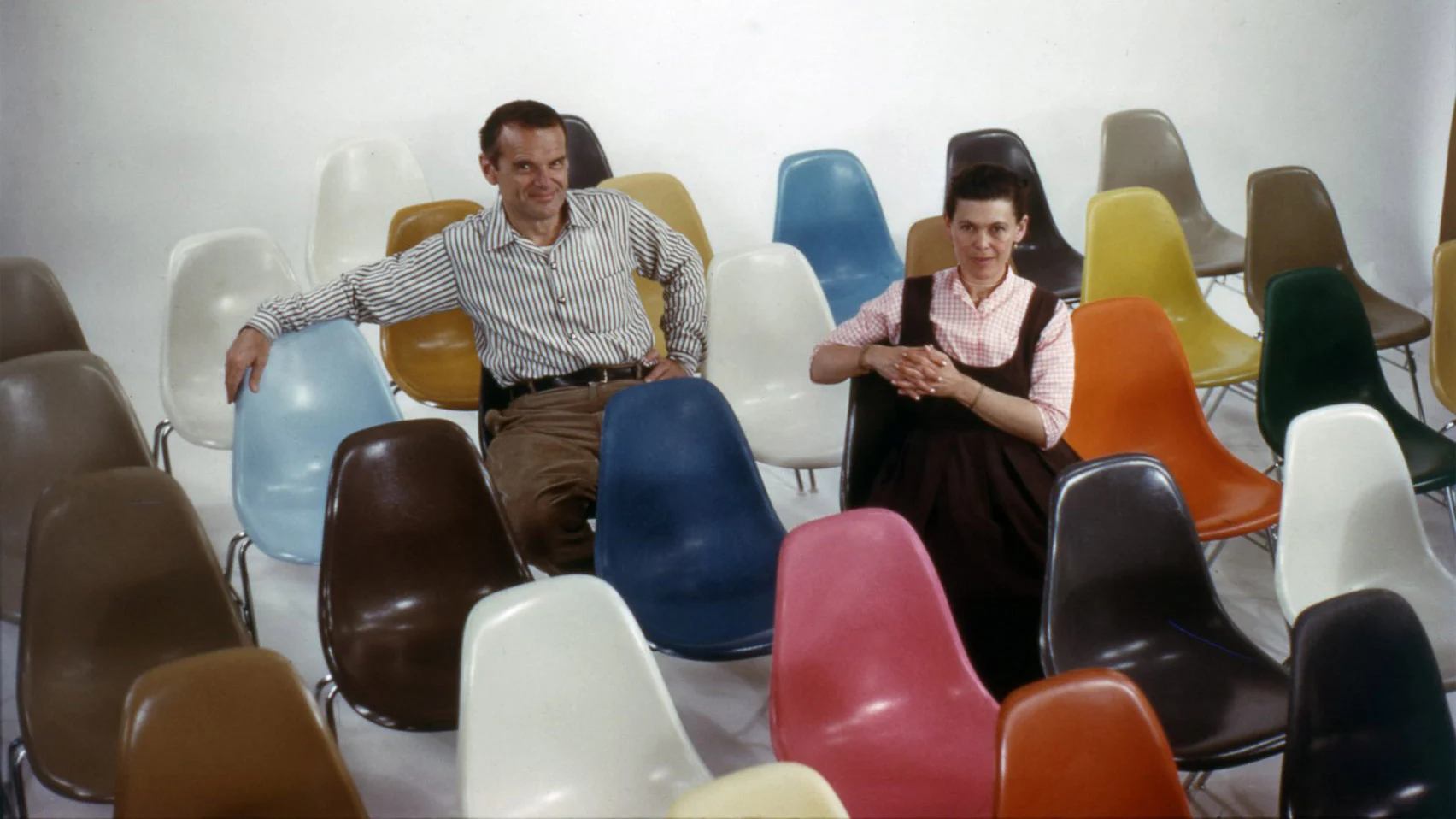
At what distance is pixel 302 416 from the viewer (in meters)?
3.42

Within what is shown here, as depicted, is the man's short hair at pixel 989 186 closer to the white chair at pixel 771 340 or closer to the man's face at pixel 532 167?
the white chair at pixel 771 340

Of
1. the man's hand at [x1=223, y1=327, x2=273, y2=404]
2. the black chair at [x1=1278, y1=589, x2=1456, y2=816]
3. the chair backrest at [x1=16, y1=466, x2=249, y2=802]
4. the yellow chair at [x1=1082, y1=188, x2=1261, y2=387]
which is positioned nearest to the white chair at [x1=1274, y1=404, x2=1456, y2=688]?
the black chair at [x1=1278, y1=589, x2=1456, y2=816]

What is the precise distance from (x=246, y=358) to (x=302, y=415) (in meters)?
0.21

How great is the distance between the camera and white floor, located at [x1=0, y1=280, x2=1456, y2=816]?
A: 9.49ft

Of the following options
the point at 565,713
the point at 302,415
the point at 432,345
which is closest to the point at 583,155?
the point at 432,345

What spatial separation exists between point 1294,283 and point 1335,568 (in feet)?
3.36

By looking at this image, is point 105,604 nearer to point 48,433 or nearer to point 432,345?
point 48,433

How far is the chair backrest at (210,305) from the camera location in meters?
3.91

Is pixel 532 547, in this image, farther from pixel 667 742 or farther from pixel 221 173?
pixel 221 173

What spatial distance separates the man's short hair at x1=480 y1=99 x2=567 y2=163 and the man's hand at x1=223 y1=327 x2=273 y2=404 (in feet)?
2.41

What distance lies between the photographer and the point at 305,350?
342 cm

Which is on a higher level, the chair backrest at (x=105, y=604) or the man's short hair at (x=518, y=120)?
the man's short hair at (x=518, y=120)

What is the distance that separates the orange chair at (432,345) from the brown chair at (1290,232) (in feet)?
8.82

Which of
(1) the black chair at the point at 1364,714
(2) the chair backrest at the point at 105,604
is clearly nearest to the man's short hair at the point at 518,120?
(2) the chair backrest at the point at 105,604
